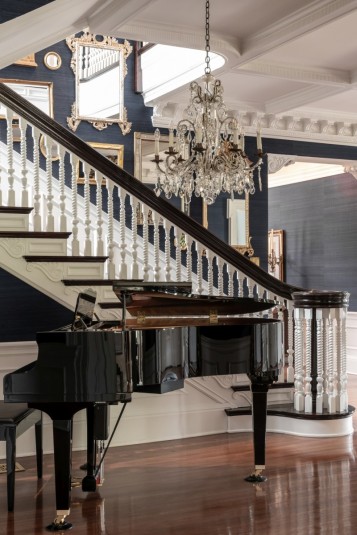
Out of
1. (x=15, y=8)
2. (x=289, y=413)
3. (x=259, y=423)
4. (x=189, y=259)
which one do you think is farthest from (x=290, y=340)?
(x=15, y=8)

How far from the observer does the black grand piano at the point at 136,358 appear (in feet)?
12.8

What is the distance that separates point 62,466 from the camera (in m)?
3.97

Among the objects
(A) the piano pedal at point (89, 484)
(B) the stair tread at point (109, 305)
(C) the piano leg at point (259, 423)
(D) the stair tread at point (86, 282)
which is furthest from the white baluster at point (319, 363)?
(A) the piano pedal at point (89, 484)

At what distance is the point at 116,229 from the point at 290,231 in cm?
511

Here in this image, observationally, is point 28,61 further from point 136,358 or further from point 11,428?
point 136,358

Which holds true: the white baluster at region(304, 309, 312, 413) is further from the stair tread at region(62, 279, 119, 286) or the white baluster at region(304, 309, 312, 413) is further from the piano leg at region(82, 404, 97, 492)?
the piano leg at region(82, 404, 97, 492)

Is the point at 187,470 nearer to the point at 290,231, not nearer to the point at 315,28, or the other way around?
the point at 315,28

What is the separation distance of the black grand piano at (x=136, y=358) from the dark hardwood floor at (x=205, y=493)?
0.22m

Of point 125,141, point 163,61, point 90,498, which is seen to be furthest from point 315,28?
point 90,498

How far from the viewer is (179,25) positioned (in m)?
6.14

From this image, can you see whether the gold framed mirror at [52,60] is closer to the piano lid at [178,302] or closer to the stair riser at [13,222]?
the stair riser at [13,222]

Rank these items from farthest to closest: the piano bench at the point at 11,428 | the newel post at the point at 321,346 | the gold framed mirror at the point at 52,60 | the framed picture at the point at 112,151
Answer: the framed picture at the point at 112,151 → the gold framed mirror at the point at 52,60 → the newel post at the point at 321,346 → the piano bench at the point at 11,428

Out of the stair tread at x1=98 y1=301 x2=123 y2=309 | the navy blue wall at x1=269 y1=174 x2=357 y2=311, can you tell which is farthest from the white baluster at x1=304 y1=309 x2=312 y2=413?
the navy blue wall at x1=269 y1=174 x2=357 y2=311

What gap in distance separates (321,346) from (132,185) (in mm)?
1984
